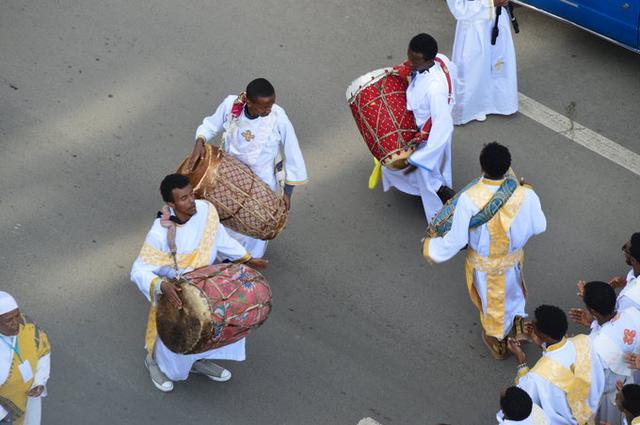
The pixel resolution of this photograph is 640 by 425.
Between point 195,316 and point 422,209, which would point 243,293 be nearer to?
point 195,316

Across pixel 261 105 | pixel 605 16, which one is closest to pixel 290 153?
pixel 261 105

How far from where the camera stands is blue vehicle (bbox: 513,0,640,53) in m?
9.29

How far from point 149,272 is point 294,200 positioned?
91.5 inches

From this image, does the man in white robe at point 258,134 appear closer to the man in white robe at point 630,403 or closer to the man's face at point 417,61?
the man's face at point 417,61

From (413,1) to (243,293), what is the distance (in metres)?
5.06

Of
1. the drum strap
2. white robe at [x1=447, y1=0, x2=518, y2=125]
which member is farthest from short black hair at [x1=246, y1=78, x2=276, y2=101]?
white robe at [x1=447, y1=0, x2=518, y2=125]

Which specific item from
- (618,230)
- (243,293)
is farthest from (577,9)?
(243,293)

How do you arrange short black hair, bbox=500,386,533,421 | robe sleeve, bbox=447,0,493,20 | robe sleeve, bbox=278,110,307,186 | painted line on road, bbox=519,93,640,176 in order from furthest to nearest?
painted line on road, bbox=519,93,640,176, robe sleeve, bbox=447,0,493,20, robe sleeve, bbox=278,110,307,186, short black hair, bbox=500,386,533,421

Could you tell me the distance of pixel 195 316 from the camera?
615 cm

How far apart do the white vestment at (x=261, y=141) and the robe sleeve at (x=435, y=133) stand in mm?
925

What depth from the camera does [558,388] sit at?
20.1 ft

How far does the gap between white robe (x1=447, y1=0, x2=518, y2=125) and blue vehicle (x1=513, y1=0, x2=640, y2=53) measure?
103 centimetres

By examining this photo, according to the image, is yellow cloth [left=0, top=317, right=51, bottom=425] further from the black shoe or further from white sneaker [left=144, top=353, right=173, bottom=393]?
the black shoe

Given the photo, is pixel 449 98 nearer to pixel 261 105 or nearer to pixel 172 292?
pixel 261 105
